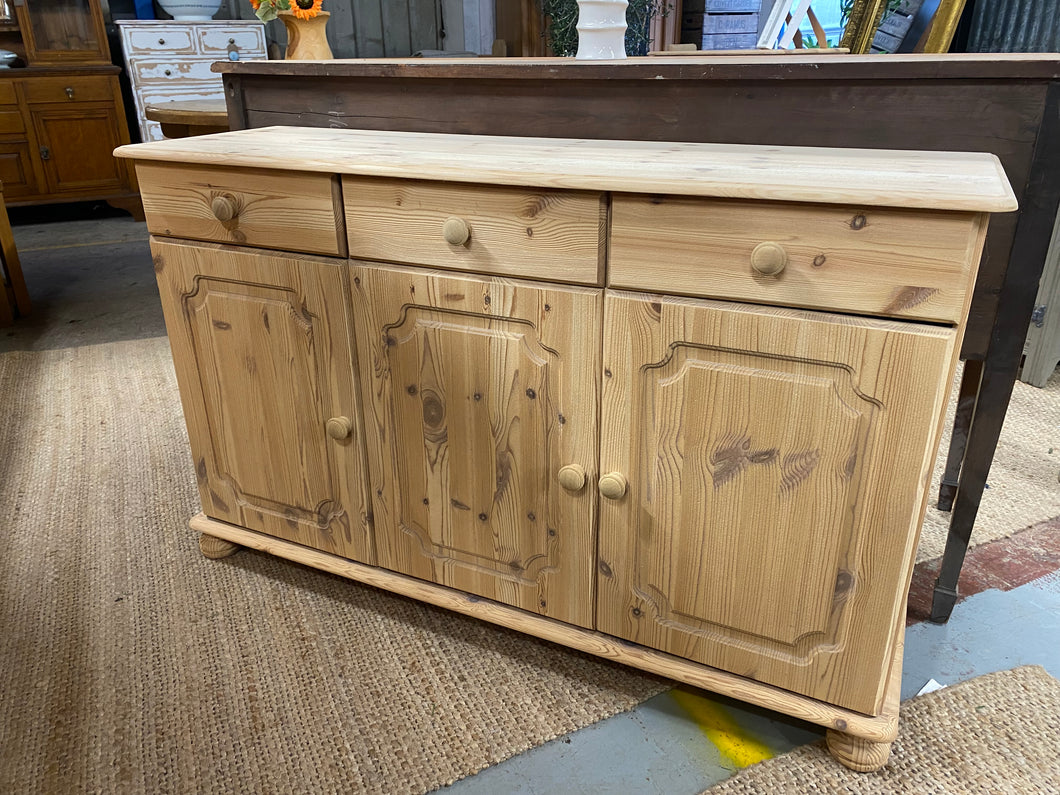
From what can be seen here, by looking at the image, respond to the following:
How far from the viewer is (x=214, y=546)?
1.56 metres

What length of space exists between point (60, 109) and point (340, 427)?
399cm

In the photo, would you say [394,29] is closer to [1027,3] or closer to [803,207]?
[1027,3]

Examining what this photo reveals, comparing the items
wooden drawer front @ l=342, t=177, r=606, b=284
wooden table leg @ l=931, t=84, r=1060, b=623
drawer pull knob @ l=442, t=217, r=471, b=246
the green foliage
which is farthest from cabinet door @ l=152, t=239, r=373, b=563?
the green foliage

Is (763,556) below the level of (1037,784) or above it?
above

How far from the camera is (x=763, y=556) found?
41.3 inches

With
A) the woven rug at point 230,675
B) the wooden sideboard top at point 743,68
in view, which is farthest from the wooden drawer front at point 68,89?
the wooden sideboard top at point 743,68

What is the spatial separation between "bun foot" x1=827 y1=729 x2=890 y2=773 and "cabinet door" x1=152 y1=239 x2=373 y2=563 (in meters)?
0.81

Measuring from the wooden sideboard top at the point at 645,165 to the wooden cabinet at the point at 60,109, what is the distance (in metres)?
3.59

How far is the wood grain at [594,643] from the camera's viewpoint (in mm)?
1070

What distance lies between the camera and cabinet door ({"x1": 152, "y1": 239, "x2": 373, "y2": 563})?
48.6 inches

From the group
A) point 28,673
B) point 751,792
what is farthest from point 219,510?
point 751,792

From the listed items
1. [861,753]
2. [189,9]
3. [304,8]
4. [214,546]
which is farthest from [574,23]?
[861,753]

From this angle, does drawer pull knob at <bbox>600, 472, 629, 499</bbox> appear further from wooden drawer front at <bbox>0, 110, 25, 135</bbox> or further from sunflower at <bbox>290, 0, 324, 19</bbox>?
wooden drawer front at <bbox>0, 110, 25, 135</bbox>

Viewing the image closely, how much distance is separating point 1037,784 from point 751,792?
1.30 ft
